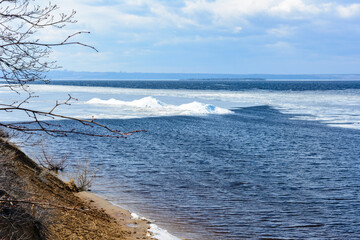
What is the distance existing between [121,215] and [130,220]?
1.14ft

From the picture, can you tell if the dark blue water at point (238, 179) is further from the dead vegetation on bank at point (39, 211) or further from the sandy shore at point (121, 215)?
the dead vegetation on bank at point (39, 211)

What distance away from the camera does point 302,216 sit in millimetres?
9625

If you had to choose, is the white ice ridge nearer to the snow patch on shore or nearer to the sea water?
the sea water

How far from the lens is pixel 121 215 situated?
8.82m

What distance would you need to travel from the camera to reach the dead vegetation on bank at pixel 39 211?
15.5ft

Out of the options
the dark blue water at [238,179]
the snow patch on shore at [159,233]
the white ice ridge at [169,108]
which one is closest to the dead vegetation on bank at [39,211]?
the snow patch on shore at [159,233]

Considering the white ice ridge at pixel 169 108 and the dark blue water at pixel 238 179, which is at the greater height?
the white ice ridge at pixel 169 108

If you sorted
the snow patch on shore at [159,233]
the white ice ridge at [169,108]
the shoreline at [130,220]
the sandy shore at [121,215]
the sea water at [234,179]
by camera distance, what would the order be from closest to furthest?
the snow patch on shore at [159,233]
the shoreline at [130,220]
the sandy shore at [121,215]
the sea water at [234,179]
the white ice ridge at [169,108]

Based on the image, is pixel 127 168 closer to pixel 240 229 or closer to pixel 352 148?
pixel 240 229

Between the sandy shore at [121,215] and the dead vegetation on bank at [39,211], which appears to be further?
the sandy shore at [121,215]

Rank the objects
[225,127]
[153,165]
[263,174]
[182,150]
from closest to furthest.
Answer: [263,174]
[153,165]
[182,150]
[225,127]

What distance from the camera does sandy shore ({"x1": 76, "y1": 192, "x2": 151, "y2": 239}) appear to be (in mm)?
7869

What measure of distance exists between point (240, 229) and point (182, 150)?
10144 mm

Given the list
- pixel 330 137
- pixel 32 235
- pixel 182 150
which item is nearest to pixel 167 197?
Answer: pixel 32 235
